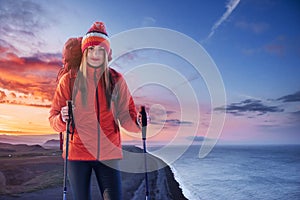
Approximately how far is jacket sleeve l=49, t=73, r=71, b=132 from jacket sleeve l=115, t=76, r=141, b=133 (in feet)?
1.51

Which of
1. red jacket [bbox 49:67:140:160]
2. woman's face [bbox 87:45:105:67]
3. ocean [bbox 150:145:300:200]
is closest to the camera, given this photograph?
red jacket [bbox 49:67:140:160]

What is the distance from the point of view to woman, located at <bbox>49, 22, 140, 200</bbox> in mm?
2377

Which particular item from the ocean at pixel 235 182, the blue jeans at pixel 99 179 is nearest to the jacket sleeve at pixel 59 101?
the blue jeans at pixel 99 179

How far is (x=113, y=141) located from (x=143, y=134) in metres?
0.52

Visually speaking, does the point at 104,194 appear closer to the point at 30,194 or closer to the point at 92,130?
the point at 92,130

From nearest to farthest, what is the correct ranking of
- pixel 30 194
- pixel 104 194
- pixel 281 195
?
pixel 104 194
pixel 30 194
pixel 281 195

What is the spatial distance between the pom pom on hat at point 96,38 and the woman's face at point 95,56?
0.29 feet

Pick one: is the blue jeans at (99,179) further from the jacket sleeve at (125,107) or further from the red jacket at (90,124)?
the jacket sleeve at (125,107)

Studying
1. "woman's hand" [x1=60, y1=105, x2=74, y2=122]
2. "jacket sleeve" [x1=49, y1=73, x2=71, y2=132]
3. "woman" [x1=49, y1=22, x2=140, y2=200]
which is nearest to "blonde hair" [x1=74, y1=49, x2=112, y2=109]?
"woman" [x1=49, y1=22, x2=140, y2=200]

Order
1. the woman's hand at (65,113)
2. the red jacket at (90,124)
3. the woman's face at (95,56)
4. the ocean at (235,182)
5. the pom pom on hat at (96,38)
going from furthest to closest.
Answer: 1. the ocean at (235,182)
2. the pom pom on hat at (96,38)
3. the woman's face at (95,56)
4. the red jacket at (90,124)
5. the woman's hand at (65,113)

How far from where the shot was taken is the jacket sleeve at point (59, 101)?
2.41 m

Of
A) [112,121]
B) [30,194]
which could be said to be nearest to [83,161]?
[112,121]

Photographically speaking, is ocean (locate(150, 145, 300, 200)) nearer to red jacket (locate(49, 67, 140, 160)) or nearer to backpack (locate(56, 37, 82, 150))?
red jacket (locate(49, 67, 140, 160))

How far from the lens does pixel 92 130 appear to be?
2.42 m
